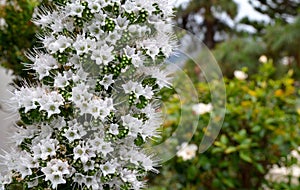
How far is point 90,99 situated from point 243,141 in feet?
5.81

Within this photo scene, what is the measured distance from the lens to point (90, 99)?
1218 millimetres

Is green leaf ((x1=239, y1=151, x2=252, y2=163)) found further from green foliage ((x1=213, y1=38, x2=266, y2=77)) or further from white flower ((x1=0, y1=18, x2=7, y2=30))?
green foliage ((x1=213, y1=38, x2=266, y2=77))

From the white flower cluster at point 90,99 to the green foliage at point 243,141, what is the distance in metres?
1.48

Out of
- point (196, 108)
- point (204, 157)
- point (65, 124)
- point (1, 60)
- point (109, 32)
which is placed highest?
point (109, 32)

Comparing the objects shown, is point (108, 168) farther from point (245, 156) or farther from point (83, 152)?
point (245, 156)

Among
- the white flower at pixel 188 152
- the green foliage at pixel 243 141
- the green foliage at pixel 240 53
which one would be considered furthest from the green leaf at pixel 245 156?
the green foliage at pixel 240 53

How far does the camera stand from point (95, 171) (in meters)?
1.24

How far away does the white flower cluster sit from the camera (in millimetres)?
1222

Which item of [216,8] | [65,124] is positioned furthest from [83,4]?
[216,8]

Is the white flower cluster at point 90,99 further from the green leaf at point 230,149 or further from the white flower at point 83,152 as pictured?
the green leaf at point 230,149

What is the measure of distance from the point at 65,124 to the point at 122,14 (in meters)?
0.31

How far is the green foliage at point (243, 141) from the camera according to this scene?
2.85 meters

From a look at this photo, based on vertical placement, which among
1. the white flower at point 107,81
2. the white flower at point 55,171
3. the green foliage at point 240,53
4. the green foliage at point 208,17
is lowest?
the green foliage at point 208,17

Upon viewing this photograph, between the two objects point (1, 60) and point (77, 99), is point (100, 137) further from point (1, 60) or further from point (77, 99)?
point (1, 60)
